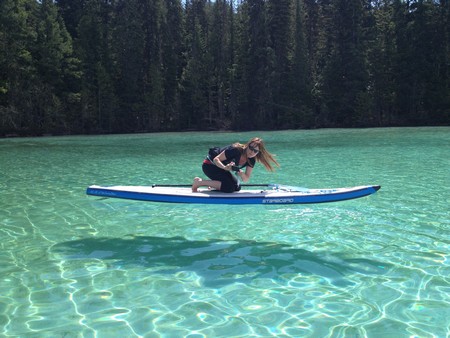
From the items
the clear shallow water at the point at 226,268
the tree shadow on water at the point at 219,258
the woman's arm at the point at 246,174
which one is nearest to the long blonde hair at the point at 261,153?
the woman's arm at the point at 246,174

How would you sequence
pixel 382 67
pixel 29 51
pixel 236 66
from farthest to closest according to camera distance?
pixel 236 66, pixel 382 67, pixel 29 51

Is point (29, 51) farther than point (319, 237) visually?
Yes

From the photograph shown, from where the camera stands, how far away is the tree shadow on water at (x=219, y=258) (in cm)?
594

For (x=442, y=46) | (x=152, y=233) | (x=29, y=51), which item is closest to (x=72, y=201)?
(x=152, y=233)

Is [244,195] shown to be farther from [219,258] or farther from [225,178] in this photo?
[219,258]

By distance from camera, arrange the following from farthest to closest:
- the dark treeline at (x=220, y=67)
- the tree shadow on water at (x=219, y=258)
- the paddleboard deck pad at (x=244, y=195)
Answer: the dark treeline at (x=220, y=67), the paddleboard deck pad at (x=244, y=195), the tree shadow on water at (x=219, y=258)

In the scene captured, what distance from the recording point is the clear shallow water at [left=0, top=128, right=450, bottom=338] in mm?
4645

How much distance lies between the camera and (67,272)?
6117 millimetres

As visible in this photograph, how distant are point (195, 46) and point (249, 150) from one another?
6028 cm

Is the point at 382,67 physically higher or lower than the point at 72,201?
higher

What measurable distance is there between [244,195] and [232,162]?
72cm

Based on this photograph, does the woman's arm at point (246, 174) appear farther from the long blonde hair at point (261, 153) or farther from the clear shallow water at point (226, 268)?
the clear shallow water at point (226, 268)

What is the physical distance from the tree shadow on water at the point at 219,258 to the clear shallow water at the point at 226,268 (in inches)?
1.0

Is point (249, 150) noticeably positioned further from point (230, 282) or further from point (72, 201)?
point (72, 201)
